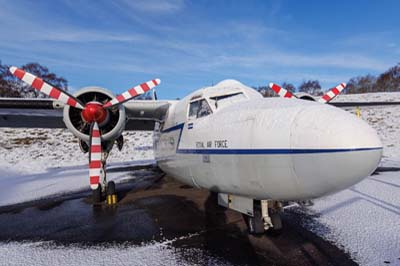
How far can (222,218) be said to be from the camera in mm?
6379

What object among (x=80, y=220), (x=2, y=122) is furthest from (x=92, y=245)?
(x=2, y=122)

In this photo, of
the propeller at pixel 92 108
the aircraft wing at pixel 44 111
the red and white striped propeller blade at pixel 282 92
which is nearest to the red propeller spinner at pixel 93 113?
the propeller at pixel 92 108

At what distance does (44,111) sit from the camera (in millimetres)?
9984

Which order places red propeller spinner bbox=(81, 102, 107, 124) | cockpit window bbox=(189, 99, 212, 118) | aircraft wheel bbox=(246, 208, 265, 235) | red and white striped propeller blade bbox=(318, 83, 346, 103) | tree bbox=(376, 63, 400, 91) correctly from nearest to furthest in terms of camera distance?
aircraft wheel bbox=(246, 208, 265, 235) → cockpit window bbox=(189, 99, 212, 118) → red propeller spinner bbox=(81, 102, 107, 124) → red and white striped propeller blade bbox=(318, 83, 346, 103) → tree bbox=(376, 63, 400, 91)

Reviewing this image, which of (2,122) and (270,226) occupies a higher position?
(2,122)

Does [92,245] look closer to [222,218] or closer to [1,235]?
[1,235]

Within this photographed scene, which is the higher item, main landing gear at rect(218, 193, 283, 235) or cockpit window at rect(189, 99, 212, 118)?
cockpit window at rect(189, 99, 212, 118)

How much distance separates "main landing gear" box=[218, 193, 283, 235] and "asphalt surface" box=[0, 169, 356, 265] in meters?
0.21

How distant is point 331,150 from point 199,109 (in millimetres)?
3414

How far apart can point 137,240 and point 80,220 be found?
238 centimetres

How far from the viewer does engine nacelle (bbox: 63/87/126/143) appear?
7914mm

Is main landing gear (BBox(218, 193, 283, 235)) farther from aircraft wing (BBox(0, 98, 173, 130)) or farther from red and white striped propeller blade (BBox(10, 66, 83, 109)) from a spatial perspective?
red and white striped propeller blade (BBox(10, 66, 83, 109))

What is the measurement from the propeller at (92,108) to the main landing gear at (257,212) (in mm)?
4109

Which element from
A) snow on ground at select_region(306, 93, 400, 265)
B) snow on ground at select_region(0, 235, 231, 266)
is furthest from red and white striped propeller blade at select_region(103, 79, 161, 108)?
snow on ground at select_region(306, 93, 400, 265)
